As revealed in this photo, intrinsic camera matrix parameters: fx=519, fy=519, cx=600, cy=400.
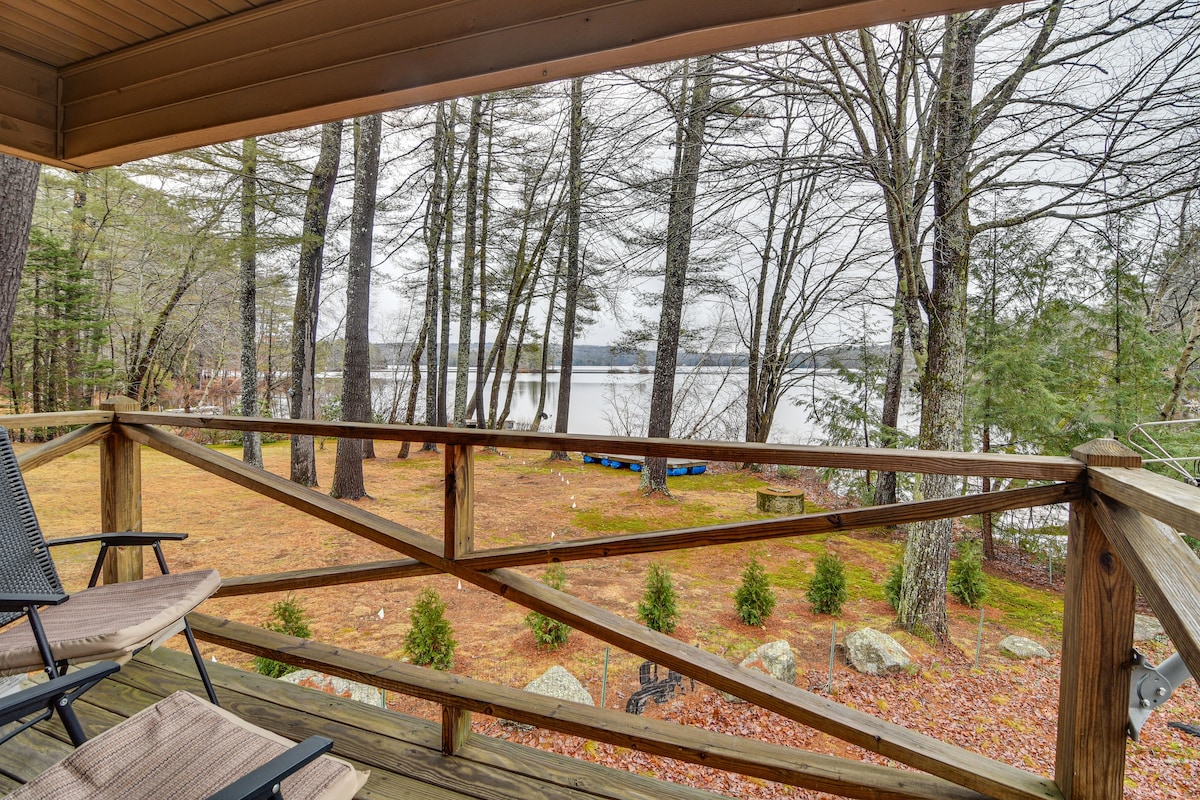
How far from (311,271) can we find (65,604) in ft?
22.6

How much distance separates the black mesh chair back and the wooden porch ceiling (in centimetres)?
137

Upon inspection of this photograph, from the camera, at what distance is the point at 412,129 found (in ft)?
28.2

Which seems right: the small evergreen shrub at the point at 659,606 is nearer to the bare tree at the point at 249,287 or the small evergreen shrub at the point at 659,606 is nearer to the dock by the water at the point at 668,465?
the dock by the water at the point at 668,465

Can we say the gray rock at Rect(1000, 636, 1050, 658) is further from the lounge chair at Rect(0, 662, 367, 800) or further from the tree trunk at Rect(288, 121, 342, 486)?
the tree trunk at Rect(288, 121, 342, 486)

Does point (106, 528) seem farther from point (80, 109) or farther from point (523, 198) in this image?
point (523, 198)

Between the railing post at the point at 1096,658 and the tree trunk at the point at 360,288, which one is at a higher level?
the tree trunk at the point at 360,288

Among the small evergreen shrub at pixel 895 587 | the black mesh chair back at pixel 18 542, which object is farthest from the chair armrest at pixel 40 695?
the small evergreen shrub at pixel 895 587

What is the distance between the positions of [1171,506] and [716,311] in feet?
28.7

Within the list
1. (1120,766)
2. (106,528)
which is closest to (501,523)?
(106,528)

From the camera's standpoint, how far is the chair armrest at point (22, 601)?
1.21 m

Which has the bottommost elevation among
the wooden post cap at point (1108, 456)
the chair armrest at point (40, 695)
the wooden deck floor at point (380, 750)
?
the wooden deck floor at point (380, 750)

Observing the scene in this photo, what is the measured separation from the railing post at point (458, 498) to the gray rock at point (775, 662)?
2.75 m

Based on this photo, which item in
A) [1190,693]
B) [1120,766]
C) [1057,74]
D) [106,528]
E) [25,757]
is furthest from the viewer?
[1057,74]

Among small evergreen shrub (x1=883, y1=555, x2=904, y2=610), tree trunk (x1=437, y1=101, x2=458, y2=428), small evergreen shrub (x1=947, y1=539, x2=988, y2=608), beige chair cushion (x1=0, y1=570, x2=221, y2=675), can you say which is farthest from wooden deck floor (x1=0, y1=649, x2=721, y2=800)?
tree trunk (x1=437, y1=101, x2=458, y2=428)
